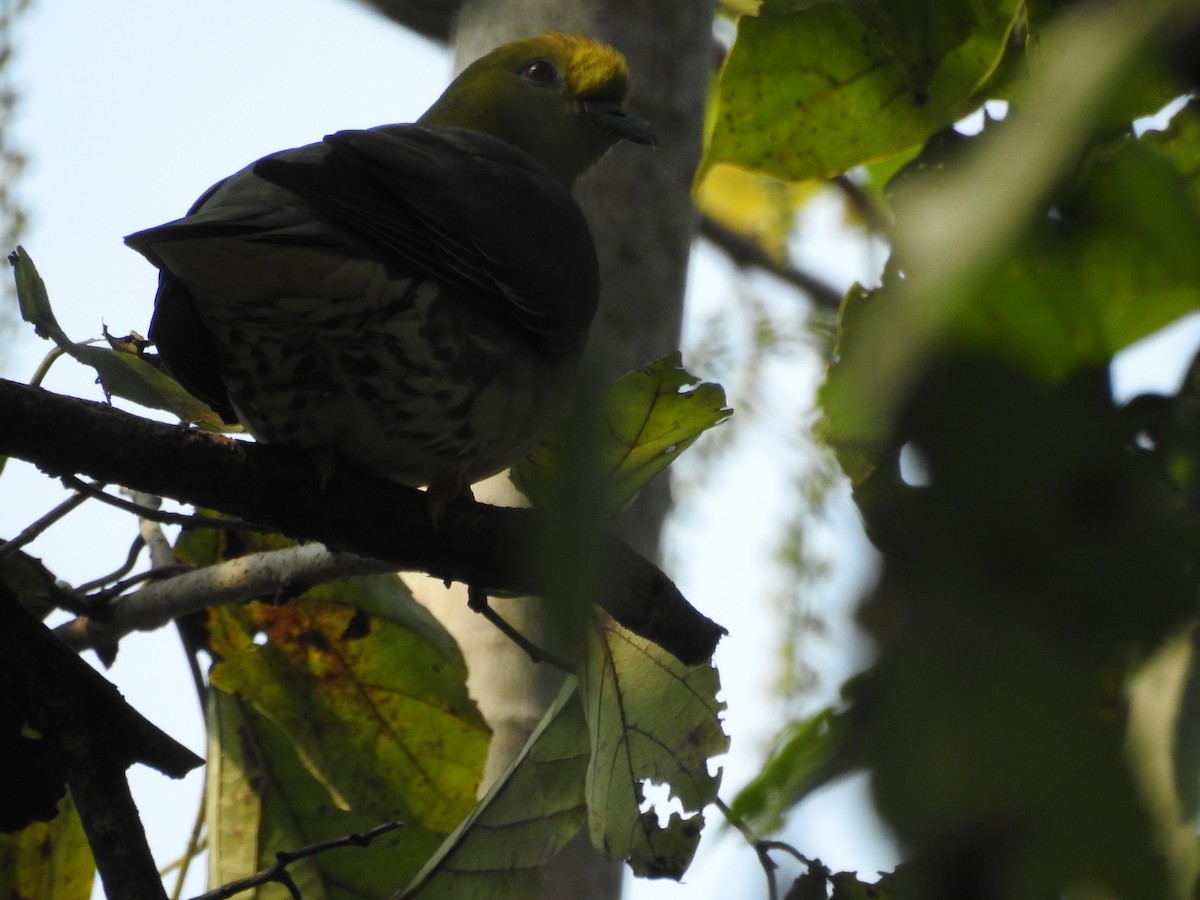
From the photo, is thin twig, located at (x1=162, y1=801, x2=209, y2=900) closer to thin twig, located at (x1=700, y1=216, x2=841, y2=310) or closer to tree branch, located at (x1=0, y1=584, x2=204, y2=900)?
tree branch, located at (x1=0, y1=584, x2=204, y2=900)

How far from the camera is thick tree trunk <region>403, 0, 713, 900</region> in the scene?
240 centimetres

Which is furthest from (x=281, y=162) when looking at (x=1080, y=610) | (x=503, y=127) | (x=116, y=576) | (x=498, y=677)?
(x=1080, y=610)

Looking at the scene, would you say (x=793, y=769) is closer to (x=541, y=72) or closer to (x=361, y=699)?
(x=361, y=699)

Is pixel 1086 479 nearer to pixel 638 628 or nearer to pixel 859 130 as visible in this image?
pixel 859 130

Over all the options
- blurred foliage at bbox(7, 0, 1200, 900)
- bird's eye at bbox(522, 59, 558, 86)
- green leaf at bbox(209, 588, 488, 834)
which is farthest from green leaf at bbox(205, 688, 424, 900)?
blurred foliage at bbox(7, 0, 1200, 900)

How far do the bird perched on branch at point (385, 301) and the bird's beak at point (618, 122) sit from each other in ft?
1.04

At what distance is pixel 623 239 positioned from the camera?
2592mm

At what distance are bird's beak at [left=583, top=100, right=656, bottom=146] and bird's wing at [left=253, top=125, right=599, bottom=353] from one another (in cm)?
30

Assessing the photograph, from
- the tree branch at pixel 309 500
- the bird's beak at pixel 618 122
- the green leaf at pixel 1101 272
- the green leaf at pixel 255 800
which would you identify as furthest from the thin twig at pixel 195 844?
the green leaf at pixel 1101 272

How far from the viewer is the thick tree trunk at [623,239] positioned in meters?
2.40

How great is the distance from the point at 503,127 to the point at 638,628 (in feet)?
6.91

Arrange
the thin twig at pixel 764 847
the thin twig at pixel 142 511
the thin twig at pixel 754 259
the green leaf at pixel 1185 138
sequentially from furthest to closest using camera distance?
1. the thin twig at pixel 754 259
2. the thin twig at pixel 142 511
3. the green leaf at pixel 1185 138
4. the thin twig at pixel 764 847

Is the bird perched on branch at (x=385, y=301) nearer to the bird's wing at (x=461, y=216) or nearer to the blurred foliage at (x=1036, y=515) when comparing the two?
the bird's wing at (x=461, y=216)

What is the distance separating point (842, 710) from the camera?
38 centimetres
